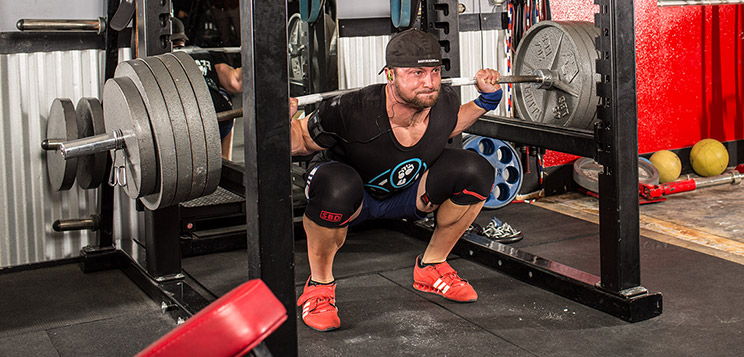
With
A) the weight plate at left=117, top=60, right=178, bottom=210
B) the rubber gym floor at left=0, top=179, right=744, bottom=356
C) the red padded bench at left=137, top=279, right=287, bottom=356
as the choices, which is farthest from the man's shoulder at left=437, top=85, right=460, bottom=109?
the red padded bench at left=137, top=279, right=287, bottom=356

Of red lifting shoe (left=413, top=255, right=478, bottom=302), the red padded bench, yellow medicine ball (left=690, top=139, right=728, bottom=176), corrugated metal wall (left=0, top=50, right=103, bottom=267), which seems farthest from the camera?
yellow medicine ball (left=690, top=139, right=728, bottom=176)

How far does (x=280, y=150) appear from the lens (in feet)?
6.72

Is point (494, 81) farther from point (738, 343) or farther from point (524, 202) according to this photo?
point (524, 202)

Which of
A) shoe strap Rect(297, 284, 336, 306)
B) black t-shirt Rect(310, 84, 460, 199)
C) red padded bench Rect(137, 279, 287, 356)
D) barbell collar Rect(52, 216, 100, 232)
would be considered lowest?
shoe strap Rect(297, 284, 336, 306)

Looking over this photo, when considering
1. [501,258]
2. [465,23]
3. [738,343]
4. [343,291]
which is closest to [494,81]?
[501,258]

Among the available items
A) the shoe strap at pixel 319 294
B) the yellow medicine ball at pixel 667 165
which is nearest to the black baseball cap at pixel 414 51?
the shoe strap at pixel 319 294

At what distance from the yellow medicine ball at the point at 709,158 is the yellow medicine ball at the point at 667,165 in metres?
0.25

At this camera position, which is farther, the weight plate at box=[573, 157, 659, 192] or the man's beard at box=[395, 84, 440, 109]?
the weight plate at box=[573, 157, 659, 192]

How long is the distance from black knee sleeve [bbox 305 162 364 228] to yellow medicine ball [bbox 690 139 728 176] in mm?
2940

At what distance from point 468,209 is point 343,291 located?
1.89 feet

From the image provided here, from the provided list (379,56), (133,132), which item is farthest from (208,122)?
(379,56)

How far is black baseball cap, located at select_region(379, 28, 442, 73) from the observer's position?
8.76 ft

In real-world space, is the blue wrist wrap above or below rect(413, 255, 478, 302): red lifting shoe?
above

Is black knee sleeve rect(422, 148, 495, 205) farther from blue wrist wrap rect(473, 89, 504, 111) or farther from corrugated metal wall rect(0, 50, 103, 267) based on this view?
corrugated metal wall rect(0, 50, 103, 267)
